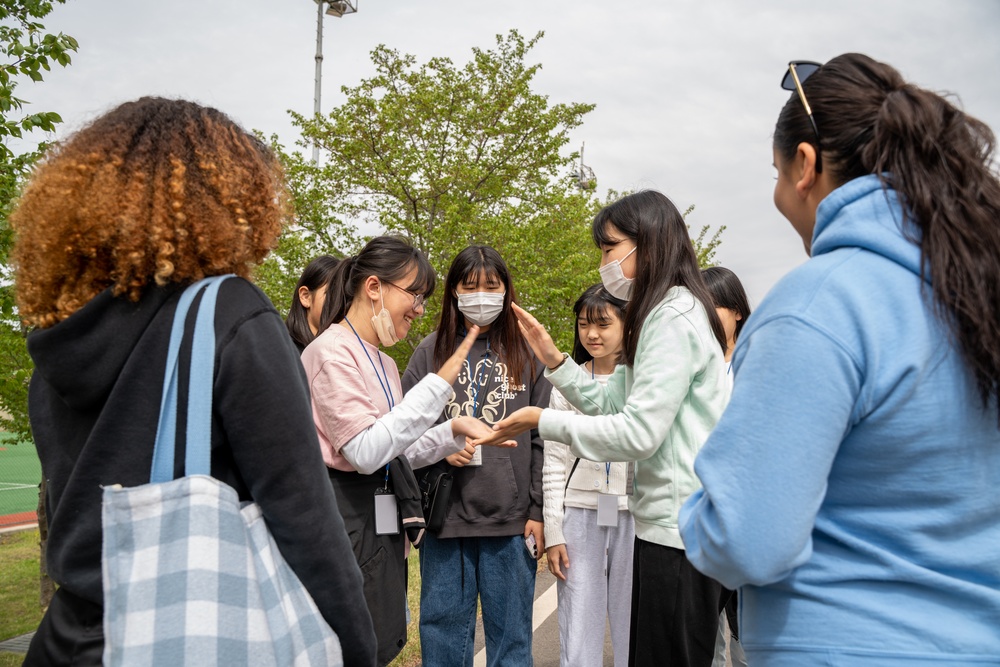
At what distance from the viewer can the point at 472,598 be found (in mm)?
3898

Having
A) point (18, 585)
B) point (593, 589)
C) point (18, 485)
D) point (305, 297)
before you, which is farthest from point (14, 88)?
point (18, 485)

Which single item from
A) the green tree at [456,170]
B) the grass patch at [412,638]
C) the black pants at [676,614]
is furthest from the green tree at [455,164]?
the black pants at [676,614]

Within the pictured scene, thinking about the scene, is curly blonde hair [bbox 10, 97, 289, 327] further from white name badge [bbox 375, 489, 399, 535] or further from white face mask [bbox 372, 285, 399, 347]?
white face mask [bbox 372, 285, 399, 347]

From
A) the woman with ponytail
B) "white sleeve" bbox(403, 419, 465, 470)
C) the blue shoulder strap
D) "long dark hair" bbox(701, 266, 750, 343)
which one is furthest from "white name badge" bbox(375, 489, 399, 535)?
"long dark hair" bbox(701, 266, 750, 343)

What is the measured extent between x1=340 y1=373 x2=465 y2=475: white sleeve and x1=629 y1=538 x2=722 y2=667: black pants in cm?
93

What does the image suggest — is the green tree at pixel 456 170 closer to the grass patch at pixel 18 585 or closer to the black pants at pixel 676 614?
the grass patch at pixel 18 585

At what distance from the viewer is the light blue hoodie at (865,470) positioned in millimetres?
1310

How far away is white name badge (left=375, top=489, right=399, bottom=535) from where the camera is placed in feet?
9.75

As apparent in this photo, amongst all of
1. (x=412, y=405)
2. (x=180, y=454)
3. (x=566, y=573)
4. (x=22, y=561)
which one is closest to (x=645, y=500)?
(x=412, y=405)

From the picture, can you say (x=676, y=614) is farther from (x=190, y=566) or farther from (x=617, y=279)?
(x=190, y=566)

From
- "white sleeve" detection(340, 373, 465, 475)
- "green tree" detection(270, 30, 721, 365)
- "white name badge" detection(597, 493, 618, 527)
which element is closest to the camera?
"white sleeve" detection(340, 373, 465, 475)

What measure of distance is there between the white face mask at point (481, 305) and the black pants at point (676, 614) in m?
1.67

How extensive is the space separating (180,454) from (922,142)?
1485mm

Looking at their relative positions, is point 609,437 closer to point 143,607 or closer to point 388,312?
point 388,312
